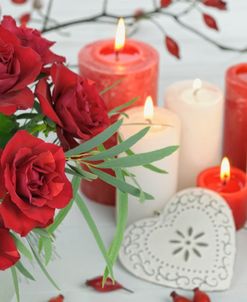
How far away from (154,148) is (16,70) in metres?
0.31

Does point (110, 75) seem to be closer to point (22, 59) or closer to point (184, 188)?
point (184, 188)

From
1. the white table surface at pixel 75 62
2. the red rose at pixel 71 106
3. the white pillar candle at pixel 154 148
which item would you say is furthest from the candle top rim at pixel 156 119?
the red rose at pixel 71 106

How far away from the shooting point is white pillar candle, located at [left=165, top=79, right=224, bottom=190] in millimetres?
1008

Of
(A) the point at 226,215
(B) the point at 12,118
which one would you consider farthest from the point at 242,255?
(B) the point at 12,118

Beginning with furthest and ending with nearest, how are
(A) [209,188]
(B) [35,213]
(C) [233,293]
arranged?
1. (A) [209,188]
2. (C) [233,293]
3. (B) [35,213]

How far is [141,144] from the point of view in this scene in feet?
3.10

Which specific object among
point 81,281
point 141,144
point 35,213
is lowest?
point 81,281

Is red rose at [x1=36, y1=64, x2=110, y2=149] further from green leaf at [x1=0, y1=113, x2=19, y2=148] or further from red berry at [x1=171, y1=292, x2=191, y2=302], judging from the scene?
red berry at [x1=171, y1=292, x2=191, y2=302]

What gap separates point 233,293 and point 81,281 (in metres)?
0.16

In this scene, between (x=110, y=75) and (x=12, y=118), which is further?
(x=110, y=75)

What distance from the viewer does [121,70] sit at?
995mm

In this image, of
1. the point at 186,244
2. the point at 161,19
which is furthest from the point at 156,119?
the point at 161,19

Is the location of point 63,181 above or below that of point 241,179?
above

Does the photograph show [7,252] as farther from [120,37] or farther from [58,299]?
[120,37]
